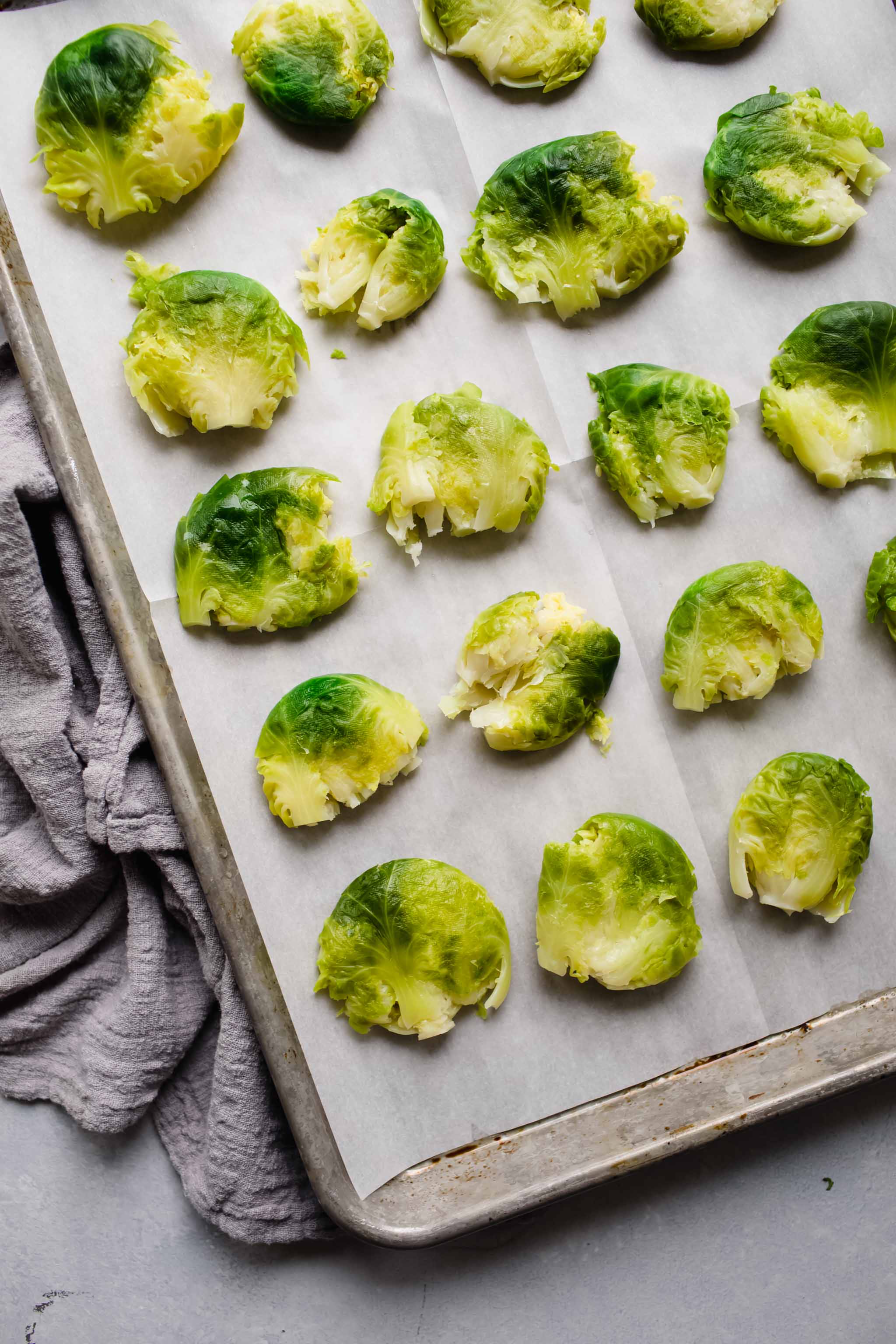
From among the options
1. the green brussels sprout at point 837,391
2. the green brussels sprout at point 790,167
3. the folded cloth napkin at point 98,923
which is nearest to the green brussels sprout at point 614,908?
the folded cloth napkin at point 98,923

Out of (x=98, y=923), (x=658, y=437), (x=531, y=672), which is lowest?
(x=98, y=923)

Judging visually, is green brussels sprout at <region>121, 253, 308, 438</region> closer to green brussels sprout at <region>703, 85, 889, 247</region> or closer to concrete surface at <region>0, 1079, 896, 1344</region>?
green brussels sprout at <region>703, 85, 889, 247</region>

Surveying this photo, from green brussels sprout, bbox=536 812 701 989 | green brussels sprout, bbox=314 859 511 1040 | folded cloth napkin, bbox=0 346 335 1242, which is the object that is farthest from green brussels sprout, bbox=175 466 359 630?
green brussels sprout, bbox=536 812 701 989

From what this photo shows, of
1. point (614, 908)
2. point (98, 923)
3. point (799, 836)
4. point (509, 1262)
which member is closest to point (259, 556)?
point (98, 923)

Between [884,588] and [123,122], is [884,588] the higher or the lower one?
the lower one

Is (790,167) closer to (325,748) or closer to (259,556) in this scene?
(259,556)

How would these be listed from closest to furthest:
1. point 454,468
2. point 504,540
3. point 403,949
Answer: point 403,949
point 454,468
point 504,540

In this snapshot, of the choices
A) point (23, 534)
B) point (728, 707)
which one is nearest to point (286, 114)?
point (23, 534)

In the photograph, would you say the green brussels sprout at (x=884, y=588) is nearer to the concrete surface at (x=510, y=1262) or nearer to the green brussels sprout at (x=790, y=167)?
the green brussels sprout at (x=790, y=167)
